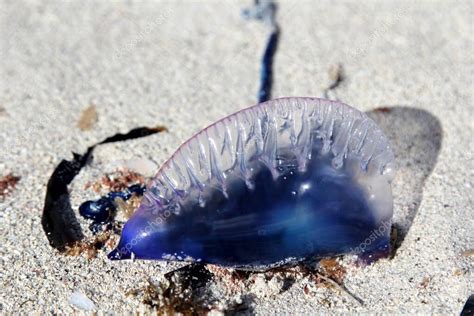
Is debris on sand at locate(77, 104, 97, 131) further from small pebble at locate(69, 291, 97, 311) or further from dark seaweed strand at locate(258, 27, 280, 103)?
small pebble at locate(69, 291, 97, 311)

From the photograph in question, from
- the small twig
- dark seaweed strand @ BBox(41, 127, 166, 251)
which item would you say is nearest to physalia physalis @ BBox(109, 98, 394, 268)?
the small twig

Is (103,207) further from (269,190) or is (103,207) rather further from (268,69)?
(268,69)

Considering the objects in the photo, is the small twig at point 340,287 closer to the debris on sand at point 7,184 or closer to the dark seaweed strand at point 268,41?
the dark seaweed strand at point 268,41

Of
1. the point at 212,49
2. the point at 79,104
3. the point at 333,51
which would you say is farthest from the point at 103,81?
the point at 333,51

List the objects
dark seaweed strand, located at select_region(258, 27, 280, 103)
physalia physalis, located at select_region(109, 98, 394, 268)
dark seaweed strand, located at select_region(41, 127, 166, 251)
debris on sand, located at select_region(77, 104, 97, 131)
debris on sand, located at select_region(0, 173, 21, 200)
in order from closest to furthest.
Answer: physalia physalis, located at select_region(109, 98, 394, 268) → dark seaweed strand, located at select_region(41, 127, 166, 251) → debris on sand, located at select_region(0, 173, 21, 200) → debris on sand, located at select_region(77, 104, 97, 131) → dark seaweed strand, located at select_region(258, 27, 280, 103)

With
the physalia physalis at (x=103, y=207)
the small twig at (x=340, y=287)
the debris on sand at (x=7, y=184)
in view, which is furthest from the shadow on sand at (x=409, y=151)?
the debris on sand at (x=7, y=184)

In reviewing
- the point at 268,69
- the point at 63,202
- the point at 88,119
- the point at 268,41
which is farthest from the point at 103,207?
the point at 268,41

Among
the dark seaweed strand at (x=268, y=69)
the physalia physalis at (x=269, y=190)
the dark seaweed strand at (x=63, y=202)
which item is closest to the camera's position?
the physalia physalis at (x=269, y=190)
